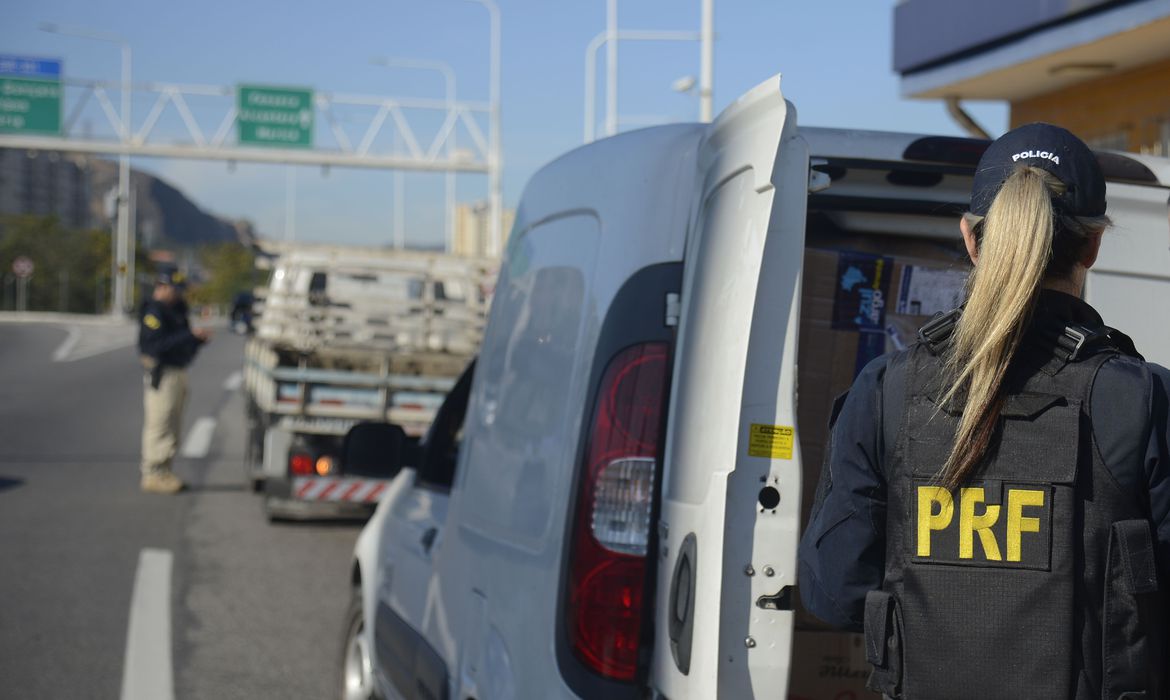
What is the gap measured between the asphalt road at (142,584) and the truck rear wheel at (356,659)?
101cm

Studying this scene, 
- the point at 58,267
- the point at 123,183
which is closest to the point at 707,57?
the point at 123,183

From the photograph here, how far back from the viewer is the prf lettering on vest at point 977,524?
1.93 metres

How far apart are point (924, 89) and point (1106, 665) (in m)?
12.9

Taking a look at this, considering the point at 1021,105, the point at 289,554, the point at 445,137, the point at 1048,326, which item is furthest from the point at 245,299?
the point at 445,137

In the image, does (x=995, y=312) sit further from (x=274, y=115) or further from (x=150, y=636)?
(x=274, y=115)

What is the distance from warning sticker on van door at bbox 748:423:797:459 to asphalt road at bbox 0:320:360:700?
3.97 metres

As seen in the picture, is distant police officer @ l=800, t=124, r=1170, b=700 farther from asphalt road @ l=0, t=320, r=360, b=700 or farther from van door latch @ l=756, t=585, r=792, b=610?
asphalt road @ l=0, t=320, r=360, b=700

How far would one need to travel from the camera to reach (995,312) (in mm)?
1954

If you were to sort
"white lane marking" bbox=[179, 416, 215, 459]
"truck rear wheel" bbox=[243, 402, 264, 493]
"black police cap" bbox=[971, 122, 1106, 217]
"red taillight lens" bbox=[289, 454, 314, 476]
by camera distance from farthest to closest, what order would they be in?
"white lane marking" bbox=[179, 416, 215, 459]
"truck rear wheel" bbox=[243, 402, 264, 493]
"red taillight lens" bbox=[289, 454, 314, 476]
"black police cap" bbox=[971, 122, 1106, 217]

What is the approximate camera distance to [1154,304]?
304cm

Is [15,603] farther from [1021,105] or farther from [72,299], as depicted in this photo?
[72,299]

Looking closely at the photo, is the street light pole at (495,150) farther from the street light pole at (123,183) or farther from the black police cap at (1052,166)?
the black police cap at (1052,166)

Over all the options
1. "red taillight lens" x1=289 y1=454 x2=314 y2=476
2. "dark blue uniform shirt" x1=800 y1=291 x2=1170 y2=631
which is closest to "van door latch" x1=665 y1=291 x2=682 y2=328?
"dark blue uniform shirt" x1=800 y1=291 x2=1170 y2=631

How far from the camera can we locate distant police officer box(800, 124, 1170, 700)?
6.30 ft
